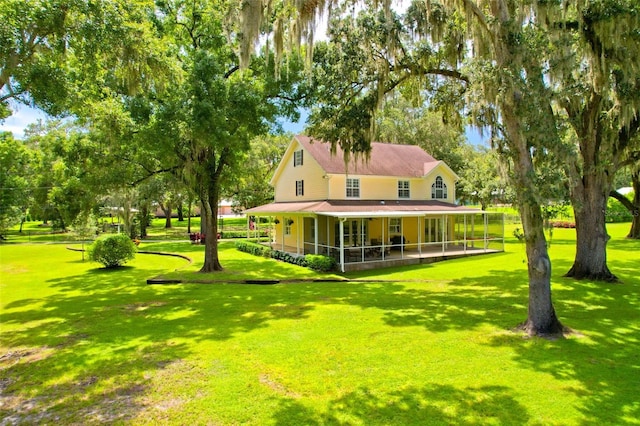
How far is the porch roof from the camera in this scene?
1858 cm

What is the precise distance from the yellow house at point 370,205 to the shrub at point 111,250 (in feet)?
25.6

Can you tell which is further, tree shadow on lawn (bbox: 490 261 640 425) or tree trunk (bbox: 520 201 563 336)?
tree trunk (bbox: 520 201 563 336)

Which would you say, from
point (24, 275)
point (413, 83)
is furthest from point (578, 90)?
Result: point (24, 275)

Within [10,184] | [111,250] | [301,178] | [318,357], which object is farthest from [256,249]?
[10,184]

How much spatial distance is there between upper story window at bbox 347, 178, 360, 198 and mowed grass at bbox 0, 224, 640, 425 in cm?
965

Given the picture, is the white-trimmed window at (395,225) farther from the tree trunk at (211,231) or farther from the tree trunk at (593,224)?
the tree trunk at (593,224)

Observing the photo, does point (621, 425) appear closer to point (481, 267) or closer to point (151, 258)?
point (481, 267)

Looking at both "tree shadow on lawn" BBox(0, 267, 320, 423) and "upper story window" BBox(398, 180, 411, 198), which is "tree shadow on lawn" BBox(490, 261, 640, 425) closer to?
"tree shadow on lawn" BBox(0, 267, 320, 423)

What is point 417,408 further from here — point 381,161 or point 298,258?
point 381,161

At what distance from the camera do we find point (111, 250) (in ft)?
63.5

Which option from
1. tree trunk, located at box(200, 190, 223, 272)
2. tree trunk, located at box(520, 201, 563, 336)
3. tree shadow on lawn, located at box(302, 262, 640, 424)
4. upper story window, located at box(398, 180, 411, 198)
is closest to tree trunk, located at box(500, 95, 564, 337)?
tree trunk, located at box(520, 201, 563, 336)

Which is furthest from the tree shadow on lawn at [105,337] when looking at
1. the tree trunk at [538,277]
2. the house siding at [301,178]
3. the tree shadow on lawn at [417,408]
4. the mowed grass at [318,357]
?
the house siding at [301,178]

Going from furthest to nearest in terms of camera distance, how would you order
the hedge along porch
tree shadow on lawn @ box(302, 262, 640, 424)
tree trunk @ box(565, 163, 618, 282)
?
the hedge along porch, tree trunk @ box(565, 163, 618, 282), tree shadow on lawn @ box(302, 262, 640, 424)

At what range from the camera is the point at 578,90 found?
12.0 metres
